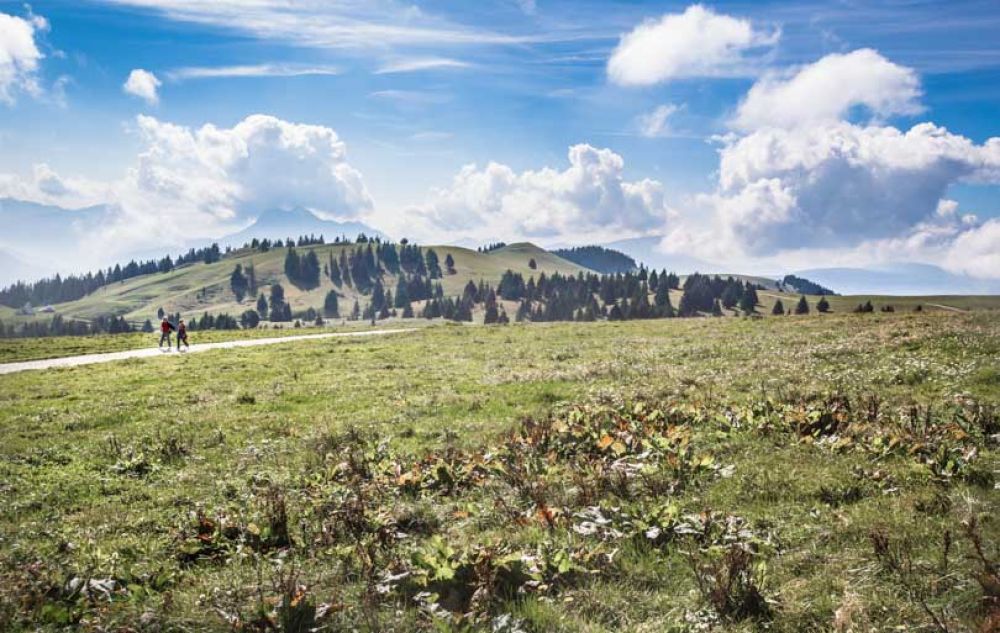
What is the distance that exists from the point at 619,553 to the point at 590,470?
321 centimetres

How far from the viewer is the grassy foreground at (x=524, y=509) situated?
20.9ft

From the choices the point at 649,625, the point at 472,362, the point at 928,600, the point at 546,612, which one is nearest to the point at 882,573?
the point at 928,600

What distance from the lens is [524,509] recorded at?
31.3 ft

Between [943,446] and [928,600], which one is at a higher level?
[943,446]

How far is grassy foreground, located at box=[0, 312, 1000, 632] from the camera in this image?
6359mm

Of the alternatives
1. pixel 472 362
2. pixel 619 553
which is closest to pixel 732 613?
pixel 619 553

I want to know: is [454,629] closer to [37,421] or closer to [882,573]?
[882,573]

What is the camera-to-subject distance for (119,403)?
2203cm

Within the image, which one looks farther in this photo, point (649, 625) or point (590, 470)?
point (590, 470)

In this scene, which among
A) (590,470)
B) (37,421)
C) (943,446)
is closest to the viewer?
(943,446)

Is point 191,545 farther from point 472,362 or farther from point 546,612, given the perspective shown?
point 472,362

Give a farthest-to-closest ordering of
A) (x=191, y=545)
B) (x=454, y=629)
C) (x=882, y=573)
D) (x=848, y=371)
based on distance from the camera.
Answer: (x=848, y=371) < (x=191, y=545) < (x=882, y=573) < (x=454, y=629)

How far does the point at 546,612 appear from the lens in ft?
20.6

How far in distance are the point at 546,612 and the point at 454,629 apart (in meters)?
1.02
